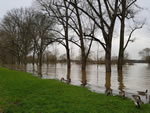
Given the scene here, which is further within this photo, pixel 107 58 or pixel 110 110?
pixel 107 58

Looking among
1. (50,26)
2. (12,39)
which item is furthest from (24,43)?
(50,26)

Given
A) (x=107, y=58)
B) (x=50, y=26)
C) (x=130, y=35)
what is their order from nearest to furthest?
1. (x=107, y=58)
2. (x=130, y=35)
3. (x=50, y=26)

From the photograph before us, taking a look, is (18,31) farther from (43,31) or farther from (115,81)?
(115,81)

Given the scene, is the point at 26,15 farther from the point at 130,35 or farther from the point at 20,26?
the point at 130,35

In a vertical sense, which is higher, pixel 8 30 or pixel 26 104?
pixel 8 30

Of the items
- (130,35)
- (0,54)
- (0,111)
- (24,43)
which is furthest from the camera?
(0,54)

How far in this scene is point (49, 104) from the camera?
19.9 ft

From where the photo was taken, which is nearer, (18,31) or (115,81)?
(115,81)

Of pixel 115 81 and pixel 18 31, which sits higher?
pixel 18 31

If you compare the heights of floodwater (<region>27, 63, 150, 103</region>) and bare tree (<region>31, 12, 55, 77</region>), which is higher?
bare tree (<region>31, 12, 55, 77</region>)

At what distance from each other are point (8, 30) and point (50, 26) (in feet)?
54.3

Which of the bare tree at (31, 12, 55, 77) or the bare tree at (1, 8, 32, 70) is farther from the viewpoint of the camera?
the bare tree at (1, 8, 32, 70)

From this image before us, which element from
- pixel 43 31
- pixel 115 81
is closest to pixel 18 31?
pixel 43 31

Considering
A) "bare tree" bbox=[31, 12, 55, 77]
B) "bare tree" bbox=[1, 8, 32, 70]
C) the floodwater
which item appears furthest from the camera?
"bare tree" bbox=[1, 8, 32, 70]
